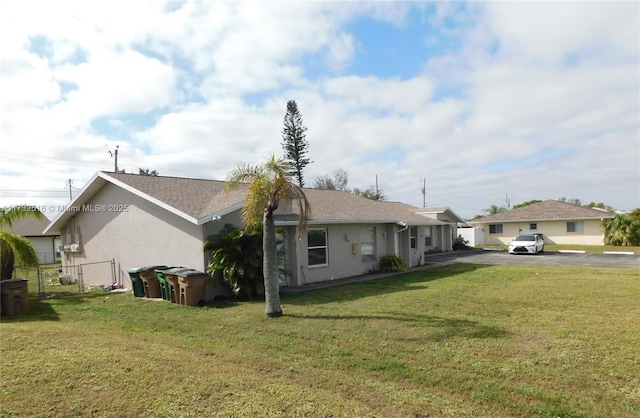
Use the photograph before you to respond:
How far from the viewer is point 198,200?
1387cm

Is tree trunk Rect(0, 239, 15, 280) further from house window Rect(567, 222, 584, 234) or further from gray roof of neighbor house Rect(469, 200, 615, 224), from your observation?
house window Rect(567, 222, 584, 234)

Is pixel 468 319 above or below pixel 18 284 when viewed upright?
below

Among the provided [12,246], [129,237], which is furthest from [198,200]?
[12,246]

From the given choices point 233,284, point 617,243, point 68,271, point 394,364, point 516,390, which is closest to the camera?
Answer: point 516,390

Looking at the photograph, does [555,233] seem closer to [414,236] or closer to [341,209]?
[414,236]

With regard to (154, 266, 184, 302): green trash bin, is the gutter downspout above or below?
above

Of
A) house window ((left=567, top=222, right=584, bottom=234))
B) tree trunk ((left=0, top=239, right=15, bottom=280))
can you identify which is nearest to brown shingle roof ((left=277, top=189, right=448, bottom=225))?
tree trunk ((left=0, top=239, right=15, bottom=280))

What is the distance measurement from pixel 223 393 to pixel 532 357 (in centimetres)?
459

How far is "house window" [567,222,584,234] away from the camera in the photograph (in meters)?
36.3

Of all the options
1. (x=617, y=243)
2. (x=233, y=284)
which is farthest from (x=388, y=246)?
(x=617, y=243)

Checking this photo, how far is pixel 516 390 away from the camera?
5047 millimetres

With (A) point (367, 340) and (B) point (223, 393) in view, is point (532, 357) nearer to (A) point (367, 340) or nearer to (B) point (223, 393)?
(A) point (367, 340)

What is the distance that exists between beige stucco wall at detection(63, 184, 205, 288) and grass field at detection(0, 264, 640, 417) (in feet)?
7.95

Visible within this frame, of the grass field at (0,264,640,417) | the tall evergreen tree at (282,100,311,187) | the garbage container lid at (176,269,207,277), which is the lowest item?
the grass field at (0,264,640,417)
